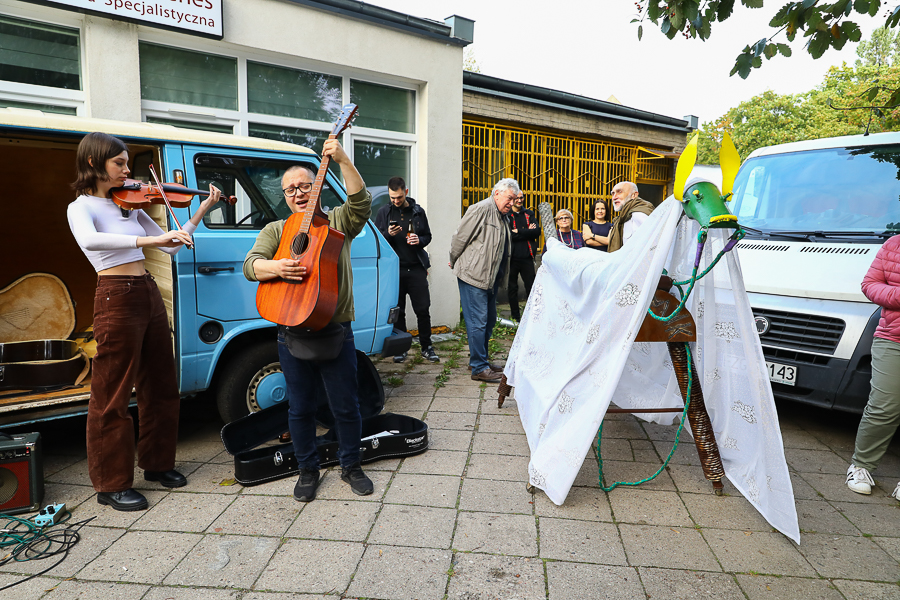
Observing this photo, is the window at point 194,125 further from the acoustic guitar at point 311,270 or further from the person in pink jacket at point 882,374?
the person in pink jacket at point 882,374

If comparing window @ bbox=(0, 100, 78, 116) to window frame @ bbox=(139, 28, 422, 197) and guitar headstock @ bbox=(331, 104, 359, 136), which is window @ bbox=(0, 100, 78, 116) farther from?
guitar headstock @ bbox=(331, 104, 359, 136)

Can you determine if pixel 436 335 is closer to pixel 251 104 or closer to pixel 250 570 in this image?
pixel 251 104

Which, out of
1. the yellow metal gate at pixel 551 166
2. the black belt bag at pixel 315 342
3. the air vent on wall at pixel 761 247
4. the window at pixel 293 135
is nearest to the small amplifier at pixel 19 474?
the black belt bag at pixel 315 342

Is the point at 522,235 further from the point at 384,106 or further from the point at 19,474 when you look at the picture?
the point at 19,474

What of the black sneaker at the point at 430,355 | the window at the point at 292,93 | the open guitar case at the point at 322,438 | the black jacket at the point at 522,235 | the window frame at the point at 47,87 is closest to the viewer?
the open guitar case at the point at 322,438

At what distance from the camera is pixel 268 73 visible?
686cm

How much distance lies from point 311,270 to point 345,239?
12.9 inches

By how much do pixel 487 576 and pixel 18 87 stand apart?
5.95 m

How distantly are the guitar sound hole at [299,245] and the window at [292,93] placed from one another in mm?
4442

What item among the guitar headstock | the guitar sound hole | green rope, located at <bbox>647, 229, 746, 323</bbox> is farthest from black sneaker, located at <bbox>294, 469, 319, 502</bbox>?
green rope, located at <bbox>647, 229, 746, 323</bbox>

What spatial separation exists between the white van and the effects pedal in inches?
191

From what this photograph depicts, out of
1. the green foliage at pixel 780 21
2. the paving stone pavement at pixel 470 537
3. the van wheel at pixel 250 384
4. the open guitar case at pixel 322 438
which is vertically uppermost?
the green foliage at pixel 780 21

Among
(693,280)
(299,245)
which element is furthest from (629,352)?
(299,245)

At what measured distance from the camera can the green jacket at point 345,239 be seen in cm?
317
